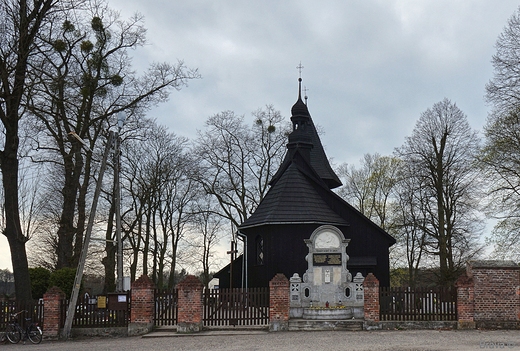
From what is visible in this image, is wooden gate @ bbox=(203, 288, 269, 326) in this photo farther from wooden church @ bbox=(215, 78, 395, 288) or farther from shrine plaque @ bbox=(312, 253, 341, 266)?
wooden church @ bbox=(215, 78, 395, 288)

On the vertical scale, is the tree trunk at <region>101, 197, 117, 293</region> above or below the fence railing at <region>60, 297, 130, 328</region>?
above

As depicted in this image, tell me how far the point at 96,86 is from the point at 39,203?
1048 cm

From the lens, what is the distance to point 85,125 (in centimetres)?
2380

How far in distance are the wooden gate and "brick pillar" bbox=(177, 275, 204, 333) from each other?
435 millimetres

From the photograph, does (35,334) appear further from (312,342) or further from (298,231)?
(298,231)

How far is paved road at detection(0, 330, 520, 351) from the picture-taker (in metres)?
13.4

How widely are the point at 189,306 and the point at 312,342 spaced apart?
179 inches

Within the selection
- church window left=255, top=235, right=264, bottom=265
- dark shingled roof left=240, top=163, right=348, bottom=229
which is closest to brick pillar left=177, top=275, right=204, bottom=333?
dark shingled roof left=240, top=163, right=348, bottom=229

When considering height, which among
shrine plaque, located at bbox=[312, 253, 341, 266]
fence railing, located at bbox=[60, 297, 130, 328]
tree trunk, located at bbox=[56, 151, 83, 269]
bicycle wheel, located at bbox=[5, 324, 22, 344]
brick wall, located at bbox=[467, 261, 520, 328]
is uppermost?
tree trunk, located at bbox=[56, 151, 83, 269]

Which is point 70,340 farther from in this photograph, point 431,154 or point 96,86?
point 431,154

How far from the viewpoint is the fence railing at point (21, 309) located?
17.3 m

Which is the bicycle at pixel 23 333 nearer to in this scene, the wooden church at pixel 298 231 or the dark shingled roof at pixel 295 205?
the wooden church at pixel 298 231

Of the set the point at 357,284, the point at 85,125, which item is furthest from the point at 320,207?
the point at 85,125

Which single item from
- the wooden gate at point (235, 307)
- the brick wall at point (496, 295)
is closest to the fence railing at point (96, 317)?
the wooden gate at point (235, 307)
